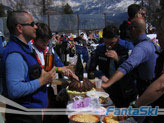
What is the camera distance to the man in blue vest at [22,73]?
175cm

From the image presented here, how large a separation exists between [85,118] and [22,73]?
2.52 ft

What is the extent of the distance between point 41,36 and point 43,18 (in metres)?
20.4

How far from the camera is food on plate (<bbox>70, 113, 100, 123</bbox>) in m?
1.77

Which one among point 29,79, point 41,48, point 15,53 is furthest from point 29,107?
point 41,48

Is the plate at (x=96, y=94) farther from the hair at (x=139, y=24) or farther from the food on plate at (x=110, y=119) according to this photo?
the hair at (x=139, y=24)

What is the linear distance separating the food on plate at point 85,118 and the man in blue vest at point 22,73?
43 cm

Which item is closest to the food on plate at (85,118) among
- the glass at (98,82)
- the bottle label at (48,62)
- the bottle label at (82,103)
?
the bottle label at (82,103)

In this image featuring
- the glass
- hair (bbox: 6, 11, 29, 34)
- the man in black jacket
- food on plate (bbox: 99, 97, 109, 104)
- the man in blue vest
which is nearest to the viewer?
the man in blue vest

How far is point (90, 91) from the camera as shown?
255cm

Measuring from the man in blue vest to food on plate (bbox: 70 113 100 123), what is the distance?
43 cm

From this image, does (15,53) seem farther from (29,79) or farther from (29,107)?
(29,107)

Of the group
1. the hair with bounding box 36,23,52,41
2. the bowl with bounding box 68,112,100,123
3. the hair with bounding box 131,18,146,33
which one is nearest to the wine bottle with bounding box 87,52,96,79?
the hair with bounding box 36,23,52,41

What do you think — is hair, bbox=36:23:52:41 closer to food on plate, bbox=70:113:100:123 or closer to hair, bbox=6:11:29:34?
hair, bbox=6:11:29:34

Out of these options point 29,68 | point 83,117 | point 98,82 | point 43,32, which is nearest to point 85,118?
point 83,117
